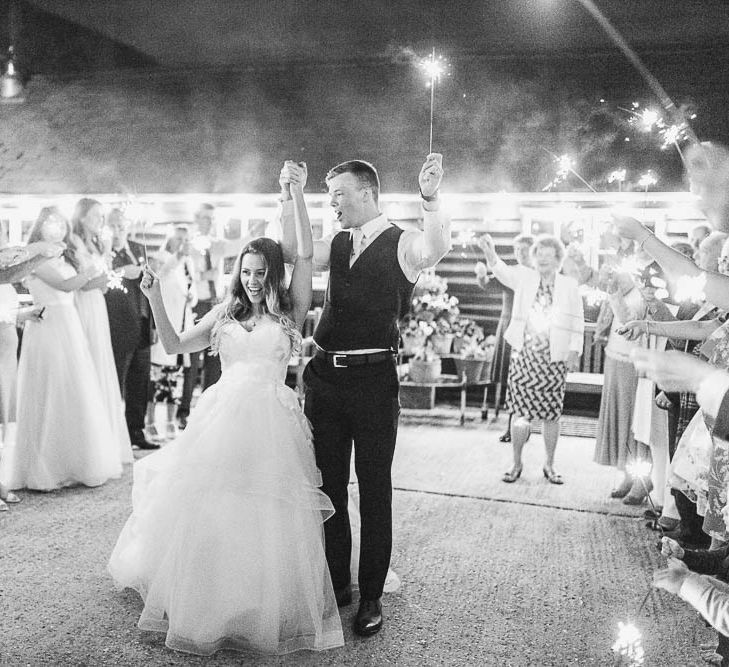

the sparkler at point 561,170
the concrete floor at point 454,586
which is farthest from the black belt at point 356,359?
the sparkler at point 561,170

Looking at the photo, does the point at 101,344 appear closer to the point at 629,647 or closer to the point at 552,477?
the point at 552,477

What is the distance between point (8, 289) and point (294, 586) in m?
3.52

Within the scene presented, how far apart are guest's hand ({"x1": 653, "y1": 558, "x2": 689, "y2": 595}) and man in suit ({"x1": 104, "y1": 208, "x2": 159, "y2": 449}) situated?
5.48 meters

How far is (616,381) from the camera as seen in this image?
565cm

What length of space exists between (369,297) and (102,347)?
365 centimetres

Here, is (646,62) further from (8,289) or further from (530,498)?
(8,289)

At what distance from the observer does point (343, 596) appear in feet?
11.7

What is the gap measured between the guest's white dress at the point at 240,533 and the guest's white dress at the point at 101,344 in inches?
114

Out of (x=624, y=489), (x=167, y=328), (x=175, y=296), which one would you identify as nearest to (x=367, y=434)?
(x=167, y=328)

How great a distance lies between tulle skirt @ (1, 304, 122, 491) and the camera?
5426 millimetres

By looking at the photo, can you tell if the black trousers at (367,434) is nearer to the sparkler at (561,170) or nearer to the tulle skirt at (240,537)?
the tulle skirt at (240,537)

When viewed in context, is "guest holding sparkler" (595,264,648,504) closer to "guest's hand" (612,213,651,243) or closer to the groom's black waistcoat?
"guest's hand" (612,213,651,243)

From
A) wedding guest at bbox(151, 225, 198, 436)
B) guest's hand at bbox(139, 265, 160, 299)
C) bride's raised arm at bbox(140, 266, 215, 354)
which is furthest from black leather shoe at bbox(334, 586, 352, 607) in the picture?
wedding guest at bbox(151, 225, 198, 436)

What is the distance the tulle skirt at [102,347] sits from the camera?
607 centimetres
